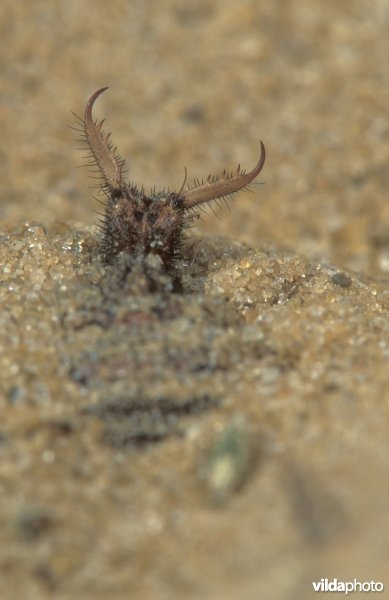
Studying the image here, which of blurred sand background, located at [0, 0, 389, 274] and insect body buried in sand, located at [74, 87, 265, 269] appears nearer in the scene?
insect body buried in sand, located at [74, 87, 265, 269]

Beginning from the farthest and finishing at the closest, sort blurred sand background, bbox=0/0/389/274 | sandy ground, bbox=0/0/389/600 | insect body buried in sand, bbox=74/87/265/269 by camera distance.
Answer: blurred sand background, bbox=0/0/389/274, insect body buried in sand, bbox=74/87/265/269, sandy ground, bbox=0/0/389/600

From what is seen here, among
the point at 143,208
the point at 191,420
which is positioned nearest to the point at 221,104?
the point at 143,208

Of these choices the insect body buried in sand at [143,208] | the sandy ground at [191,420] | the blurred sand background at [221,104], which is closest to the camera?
the sandy ground at [191,420]

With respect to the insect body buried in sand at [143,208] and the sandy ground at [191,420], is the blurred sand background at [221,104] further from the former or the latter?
the insect body buried in sand at [143,208]

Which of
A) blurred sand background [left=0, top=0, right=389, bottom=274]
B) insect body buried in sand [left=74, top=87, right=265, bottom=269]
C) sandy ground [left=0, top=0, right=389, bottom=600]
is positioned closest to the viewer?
sandy ground [left=0, top=0, right=389, bottom=600]

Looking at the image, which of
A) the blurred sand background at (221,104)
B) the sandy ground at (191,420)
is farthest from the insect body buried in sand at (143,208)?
the blurred sand background at (221,104)

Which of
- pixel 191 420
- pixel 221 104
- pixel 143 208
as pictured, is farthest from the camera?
pixel 221 104

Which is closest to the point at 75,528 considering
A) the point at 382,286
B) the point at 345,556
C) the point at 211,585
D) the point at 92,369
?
the point at 211,585

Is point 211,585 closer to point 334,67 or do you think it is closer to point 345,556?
point 345,556

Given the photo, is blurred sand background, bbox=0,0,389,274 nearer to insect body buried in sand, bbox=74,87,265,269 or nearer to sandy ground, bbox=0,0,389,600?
sandy ground, bbox=0,0,389,600

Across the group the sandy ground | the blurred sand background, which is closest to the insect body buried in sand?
the sandy ground

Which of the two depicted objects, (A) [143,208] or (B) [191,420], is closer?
(B) [191,420]

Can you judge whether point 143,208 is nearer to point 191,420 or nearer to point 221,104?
point 191,420
